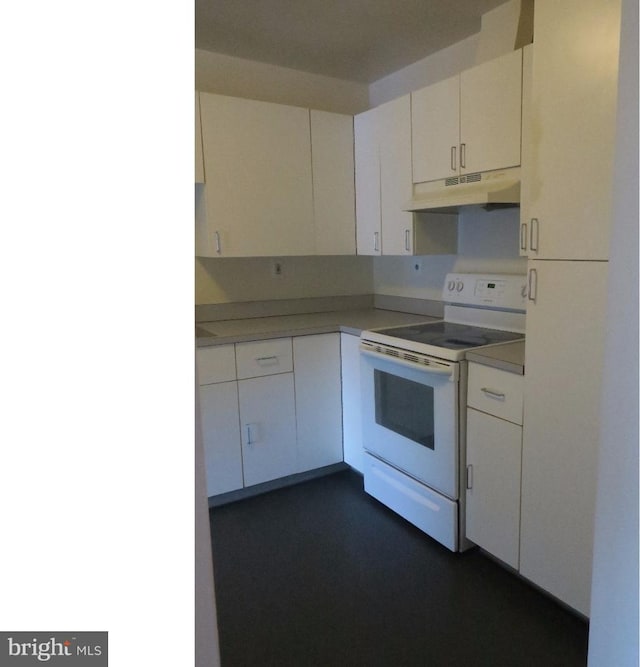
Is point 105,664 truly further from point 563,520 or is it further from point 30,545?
point 563,520

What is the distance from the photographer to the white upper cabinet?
213 centimetres

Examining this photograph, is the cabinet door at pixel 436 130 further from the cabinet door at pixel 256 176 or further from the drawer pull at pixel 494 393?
the drawer pull at pixel 494 393

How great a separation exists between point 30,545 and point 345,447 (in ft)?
8.42

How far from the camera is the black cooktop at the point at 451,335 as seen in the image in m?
2.28

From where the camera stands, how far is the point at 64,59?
0.46m

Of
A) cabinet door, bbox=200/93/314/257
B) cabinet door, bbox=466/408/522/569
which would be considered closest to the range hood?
cabinet door, bbox=200/93/314/257

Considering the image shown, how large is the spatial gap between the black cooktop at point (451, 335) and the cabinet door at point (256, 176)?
0.81m

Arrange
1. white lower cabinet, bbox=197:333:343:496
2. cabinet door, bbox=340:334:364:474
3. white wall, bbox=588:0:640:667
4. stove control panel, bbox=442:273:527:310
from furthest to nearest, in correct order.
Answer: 1. cabinet door, bbox=340:334:364:474
2. white lower cabinet, bbox=197:333:343:496
3. stove control panel, bbox=442:273:527:310
4. white wall, bbox=588:0:640:667

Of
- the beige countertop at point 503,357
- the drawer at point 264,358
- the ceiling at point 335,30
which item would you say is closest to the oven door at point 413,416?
the beige countertop at point 503,357

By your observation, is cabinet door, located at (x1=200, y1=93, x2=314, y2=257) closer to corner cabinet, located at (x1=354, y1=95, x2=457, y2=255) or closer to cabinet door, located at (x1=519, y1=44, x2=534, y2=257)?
corner cabinet, located at (x1=354, y1=95, x2=457, y2=255)

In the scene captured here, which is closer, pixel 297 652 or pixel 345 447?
pixel 297 652

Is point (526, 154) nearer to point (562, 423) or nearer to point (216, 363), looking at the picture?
point (562, 423)

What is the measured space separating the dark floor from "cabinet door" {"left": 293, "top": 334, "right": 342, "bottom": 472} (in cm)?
40

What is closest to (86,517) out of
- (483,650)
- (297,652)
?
(297,652)
